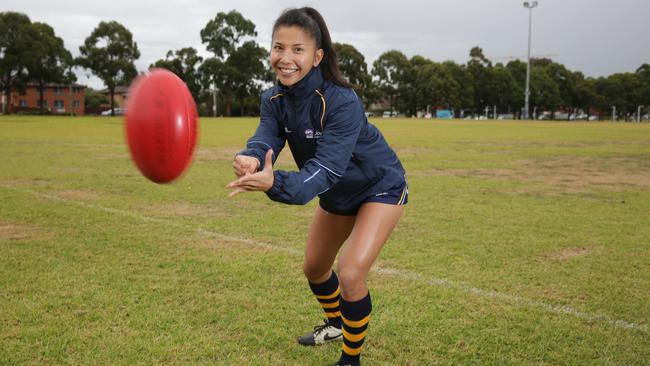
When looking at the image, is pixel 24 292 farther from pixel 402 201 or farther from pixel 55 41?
pixel 55 41

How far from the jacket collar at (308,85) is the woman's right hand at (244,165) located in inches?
25.0

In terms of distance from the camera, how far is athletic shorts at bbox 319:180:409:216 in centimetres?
385

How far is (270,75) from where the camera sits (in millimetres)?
91750

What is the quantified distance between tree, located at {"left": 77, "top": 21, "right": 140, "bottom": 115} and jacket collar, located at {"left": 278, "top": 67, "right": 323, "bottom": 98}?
258 feet

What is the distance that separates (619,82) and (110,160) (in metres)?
132

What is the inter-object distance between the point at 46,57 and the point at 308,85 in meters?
83.4

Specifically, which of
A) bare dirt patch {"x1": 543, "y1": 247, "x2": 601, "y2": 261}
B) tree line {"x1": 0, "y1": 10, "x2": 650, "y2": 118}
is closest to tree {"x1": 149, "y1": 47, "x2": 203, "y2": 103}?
tree line {"x1": 0, "y1": 10, "x2": 650, "y2": 118}

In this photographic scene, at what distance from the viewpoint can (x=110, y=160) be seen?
17.9 meters

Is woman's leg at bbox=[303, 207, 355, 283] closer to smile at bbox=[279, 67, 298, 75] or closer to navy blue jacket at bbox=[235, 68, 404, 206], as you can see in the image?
navy blue jacket at bbox=[235, 68, 404, 206]

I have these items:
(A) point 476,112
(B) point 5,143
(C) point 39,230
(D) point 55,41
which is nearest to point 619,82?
(A) point 476,112

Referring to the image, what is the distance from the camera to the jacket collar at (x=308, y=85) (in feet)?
11.6

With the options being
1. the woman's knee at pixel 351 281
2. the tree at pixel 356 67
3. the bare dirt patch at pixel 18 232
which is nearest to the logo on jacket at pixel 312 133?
the woman's knee at pixel 351 281

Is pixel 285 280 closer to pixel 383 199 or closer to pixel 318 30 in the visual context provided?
pixel 383 199

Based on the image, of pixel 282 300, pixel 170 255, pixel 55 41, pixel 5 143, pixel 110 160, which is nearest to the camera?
pixel 282 300
